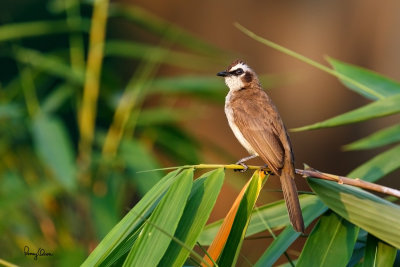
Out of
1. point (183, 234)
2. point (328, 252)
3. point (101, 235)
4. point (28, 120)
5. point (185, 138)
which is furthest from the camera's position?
point (185, 138)

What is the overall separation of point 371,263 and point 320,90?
17.3 ft

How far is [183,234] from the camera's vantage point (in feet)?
6.08

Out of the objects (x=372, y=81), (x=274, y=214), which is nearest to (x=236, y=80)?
(x=372, y=81)

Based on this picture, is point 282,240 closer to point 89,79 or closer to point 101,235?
point 101,235

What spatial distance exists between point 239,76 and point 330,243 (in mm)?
1495

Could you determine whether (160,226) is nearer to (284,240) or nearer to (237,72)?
(284,240)

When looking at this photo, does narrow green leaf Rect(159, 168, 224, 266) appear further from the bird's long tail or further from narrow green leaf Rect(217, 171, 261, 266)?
the bird's long tail

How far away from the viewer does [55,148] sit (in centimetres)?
357

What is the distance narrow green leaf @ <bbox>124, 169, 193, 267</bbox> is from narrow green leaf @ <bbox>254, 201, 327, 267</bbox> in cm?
40

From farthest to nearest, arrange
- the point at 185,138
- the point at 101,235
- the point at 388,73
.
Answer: the point at 388,73 → the point at 185,138 → the point at 101,235

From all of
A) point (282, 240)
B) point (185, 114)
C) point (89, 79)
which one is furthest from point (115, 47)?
point (282, 240)

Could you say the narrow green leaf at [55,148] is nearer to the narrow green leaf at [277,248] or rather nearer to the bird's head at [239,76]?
the bird's head at [239,76]

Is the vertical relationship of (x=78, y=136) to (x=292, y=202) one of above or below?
above

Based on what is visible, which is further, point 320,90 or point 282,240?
point 320,90
